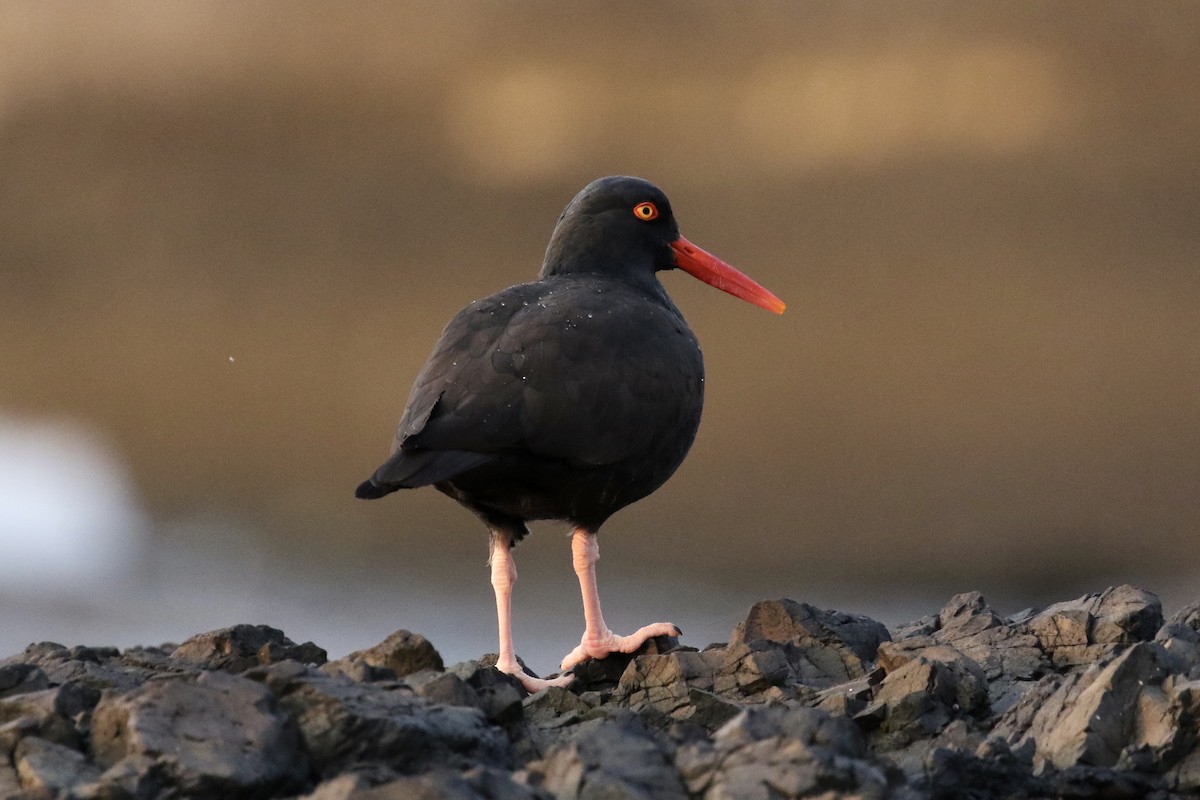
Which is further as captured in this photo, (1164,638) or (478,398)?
(478,398)

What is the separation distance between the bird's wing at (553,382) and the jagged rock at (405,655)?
3.91 ft

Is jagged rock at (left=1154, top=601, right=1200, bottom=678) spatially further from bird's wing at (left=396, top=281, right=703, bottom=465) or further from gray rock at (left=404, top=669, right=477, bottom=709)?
gray rock at (left=404, top=669, right=477, bottom=709)

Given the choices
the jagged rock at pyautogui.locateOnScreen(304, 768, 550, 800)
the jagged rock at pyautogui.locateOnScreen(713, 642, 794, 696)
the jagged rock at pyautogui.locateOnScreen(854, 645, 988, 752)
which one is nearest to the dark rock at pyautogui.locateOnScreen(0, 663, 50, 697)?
the jagged rock at pyautogui.locateOnScreen(304, 768, 550, 800)

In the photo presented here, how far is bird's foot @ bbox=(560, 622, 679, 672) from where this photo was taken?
8.41 meters

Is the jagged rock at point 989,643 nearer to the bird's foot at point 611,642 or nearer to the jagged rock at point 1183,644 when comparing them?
the jagged rock at point 1183,644

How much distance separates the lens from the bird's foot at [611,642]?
8.41 m

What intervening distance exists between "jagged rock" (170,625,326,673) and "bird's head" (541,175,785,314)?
3064 mm

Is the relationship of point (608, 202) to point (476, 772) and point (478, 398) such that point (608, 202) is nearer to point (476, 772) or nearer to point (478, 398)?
point (478, 398)

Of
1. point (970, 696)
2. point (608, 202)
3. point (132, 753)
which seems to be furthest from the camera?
point (608, 202)

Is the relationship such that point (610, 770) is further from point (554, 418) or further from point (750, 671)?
point (554, 418)

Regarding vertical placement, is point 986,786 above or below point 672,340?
below

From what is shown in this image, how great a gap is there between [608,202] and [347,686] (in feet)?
16.7

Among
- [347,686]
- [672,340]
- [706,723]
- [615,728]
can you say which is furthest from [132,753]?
[672,340]

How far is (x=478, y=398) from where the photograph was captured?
25.5 ft
